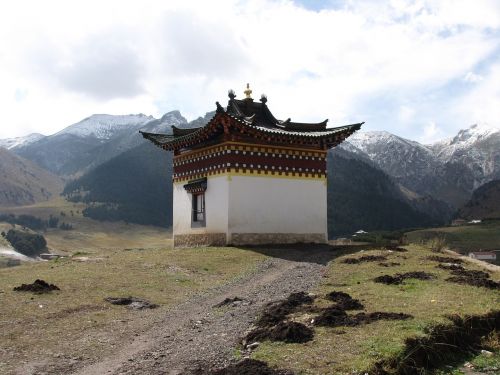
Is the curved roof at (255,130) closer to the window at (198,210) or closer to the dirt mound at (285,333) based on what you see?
the window at (198,210)

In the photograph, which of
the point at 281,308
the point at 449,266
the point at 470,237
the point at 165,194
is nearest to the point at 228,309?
the point at 281,308

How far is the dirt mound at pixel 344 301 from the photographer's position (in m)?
11.9

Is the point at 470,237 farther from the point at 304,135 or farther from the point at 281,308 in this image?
the point at 281,308

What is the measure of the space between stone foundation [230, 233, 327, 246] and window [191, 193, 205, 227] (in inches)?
119

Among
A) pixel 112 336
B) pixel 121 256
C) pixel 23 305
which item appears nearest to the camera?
pixel 112 336

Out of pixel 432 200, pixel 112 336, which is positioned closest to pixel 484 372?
pixel 112 336

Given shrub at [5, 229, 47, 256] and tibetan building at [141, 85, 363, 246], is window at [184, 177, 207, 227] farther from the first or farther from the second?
shrub at [5, 229, 47, 256]

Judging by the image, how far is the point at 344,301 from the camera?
12.4 meters

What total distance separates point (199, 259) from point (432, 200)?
615 ft

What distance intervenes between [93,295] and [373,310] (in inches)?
302

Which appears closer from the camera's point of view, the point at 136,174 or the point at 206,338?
the point at 206,338

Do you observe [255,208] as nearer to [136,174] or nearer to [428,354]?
[428,354]

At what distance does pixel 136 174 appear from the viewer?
177375 millimetres

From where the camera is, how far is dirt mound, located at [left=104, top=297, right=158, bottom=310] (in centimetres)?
1396
